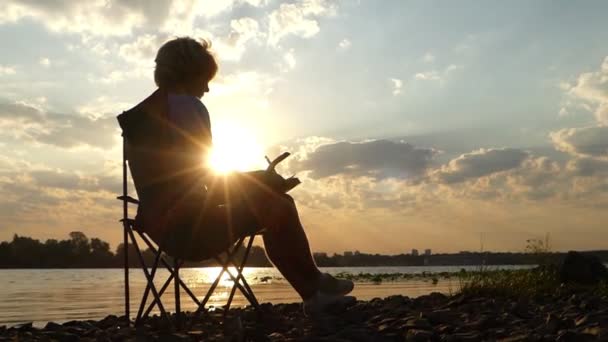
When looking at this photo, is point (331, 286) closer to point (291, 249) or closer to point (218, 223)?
point (291, 249)

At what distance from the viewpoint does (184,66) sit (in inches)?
191

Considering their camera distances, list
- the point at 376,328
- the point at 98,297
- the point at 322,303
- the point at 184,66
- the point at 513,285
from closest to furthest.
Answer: the point at 376,328
the point at 184,66
the point at 322,303
the point at 513,285
the point at 98,297

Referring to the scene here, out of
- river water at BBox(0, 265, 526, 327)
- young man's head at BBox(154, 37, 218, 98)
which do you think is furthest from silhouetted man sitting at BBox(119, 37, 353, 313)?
river water at BBox(0, 265, 526, 327)

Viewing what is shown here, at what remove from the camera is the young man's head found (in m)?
4.85

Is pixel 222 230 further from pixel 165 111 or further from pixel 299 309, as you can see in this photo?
pixel 299 309

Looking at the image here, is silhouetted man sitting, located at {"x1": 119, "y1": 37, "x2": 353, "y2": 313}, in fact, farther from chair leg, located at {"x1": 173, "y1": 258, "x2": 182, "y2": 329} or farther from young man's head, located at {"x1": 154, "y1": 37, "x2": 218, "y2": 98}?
chair leg, located at {"x1": 173, "y1": 258, "x2": 182, "y2": 329}

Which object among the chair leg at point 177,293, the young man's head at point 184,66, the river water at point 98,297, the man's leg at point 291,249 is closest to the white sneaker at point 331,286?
the man's leg at point 291,249

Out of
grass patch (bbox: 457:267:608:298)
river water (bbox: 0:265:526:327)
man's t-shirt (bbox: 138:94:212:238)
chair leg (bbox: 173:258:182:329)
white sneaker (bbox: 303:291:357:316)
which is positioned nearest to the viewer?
man's t-shirt (bbox: 138:94:212:238)

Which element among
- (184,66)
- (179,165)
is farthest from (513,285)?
(184,66)

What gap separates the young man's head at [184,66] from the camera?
191 inches

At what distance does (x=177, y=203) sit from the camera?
186 inches

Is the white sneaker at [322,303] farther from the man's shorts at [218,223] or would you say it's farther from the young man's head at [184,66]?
the young man's head at [184,66]

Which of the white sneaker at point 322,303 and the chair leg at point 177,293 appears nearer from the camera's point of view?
the chair leg at point 177,293

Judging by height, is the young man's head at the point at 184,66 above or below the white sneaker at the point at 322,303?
above
